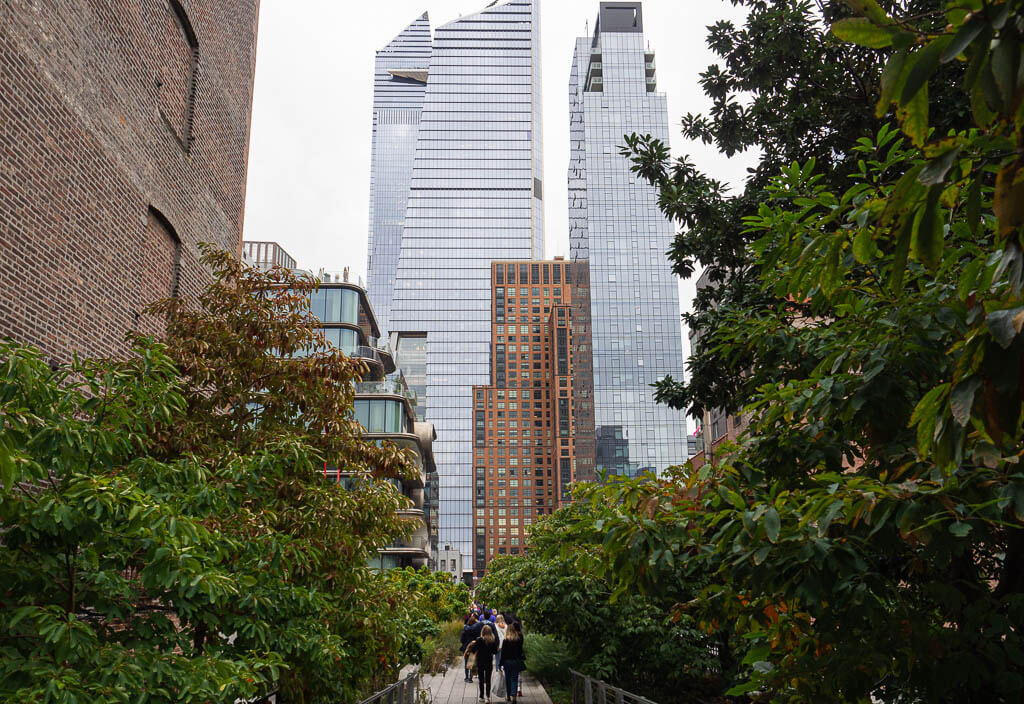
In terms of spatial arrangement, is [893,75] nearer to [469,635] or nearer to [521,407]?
[469,635]

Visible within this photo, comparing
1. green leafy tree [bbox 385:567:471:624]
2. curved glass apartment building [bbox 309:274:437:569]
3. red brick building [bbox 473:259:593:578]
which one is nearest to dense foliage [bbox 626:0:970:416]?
green leafy tree [bbox 385:567:471:624]

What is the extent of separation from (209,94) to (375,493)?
11041 millimetres

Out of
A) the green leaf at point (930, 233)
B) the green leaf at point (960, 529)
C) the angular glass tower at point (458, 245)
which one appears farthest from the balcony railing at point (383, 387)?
the angular glass tower at point (458, 245)

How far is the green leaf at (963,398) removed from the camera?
1.81 m

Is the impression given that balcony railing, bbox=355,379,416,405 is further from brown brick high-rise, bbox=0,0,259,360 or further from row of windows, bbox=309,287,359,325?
brown brick high-rise, bbox=0,0,259,360

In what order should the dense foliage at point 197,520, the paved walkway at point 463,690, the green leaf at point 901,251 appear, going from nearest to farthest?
1. the green leaf at point 901,251
2. the dense foliage at point 197,520
3. the paved walkway at point 463,690

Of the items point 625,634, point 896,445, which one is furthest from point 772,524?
point 625,634

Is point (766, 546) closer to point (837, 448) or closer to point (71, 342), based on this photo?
point (837, 448)

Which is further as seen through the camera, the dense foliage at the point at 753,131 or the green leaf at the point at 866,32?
A: the dense foliage at the point at 753,131

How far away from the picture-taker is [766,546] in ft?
13.4

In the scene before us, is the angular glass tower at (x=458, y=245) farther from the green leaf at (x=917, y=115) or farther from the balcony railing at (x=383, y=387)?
the green leaf at (x=917, y=115)

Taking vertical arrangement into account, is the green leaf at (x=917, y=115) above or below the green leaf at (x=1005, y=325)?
above

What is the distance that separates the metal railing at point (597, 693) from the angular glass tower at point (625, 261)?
104524 millimetres

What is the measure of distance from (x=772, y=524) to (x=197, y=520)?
4.55 meters
